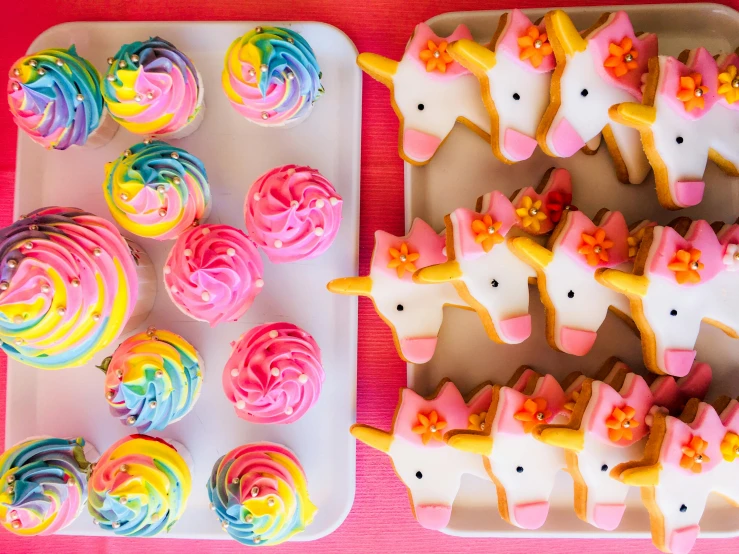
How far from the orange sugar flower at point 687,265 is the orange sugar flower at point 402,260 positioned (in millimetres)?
383

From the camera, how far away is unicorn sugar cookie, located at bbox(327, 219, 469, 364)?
0.96 metres

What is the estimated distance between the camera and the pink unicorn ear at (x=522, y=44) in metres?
0.91

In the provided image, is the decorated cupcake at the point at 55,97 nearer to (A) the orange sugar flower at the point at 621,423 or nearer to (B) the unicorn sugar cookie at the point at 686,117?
(B) the unicorn sugar cookie at the point at 686,117

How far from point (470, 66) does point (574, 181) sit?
0.91ft

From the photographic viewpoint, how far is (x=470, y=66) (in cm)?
92

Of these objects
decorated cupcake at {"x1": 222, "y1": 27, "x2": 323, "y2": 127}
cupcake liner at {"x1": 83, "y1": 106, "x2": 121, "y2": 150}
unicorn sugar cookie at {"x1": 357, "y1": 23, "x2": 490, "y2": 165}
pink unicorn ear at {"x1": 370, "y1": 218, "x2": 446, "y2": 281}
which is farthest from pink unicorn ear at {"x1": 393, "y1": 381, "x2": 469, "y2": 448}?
cupcake liner at {"x1": 83, "y1": 106, "x2": 121, "y2": 150}

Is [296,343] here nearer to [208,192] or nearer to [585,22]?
[208,192]

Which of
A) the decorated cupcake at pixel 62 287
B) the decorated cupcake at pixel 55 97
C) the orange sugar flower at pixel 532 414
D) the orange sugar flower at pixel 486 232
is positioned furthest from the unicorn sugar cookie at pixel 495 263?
the decorated cupcake at pixel 55 97

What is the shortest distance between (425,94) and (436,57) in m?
0.06

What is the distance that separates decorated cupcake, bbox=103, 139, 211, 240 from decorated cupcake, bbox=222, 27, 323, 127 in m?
0.14

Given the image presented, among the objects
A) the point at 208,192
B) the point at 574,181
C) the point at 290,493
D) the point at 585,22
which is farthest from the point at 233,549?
the point at 585,22

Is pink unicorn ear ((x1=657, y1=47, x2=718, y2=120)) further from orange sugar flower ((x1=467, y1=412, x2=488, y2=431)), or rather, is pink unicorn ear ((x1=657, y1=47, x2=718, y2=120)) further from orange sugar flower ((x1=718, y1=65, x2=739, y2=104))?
orange sugar flower ((x1=467, y1=412, x2=488, y2=431))

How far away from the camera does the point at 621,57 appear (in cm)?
89

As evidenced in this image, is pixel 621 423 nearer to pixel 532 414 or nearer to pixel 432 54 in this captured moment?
pixel 532 414
